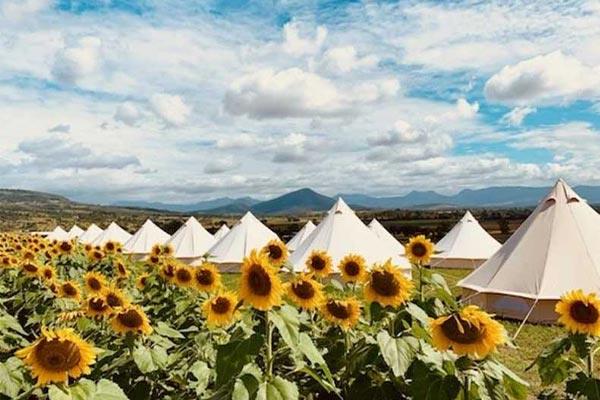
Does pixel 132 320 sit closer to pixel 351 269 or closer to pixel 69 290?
pixel 351 269

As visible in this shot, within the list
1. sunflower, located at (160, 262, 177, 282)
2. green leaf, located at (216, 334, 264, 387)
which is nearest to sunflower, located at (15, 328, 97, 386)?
green leaf, located at (216, 334, 264, 387)

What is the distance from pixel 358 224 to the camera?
1019 inches

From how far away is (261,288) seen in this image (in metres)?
3.59

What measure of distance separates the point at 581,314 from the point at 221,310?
2.86m

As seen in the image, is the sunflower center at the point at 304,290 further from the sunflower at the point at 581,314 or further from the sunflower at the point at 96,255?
the sunflower at the point at 96,255

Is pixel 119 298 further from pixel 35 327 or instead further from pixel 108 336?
pixel 35 327

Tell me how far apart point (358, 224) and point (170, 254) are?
55.0 feet

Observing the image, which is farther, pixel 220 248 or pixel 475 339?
pixel 220 248

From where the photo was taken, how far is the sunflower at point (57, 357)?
3.19 m

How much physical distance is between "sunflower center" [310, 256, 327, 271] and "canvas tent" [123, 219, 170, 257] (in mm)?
34459

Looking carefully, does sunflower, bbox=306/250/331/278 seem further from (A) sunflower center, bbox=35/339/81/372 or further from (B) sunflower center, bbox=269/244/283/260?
(A) sunflower center, bbox=35/339/81/372

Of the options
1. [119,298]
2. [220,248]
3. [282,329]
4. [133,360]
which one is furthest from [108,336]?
[220,248]

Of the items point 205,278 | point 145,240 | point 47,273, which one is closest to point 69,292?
point 47,273

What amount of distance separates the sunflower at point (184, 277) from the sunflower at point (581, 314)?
416cm
